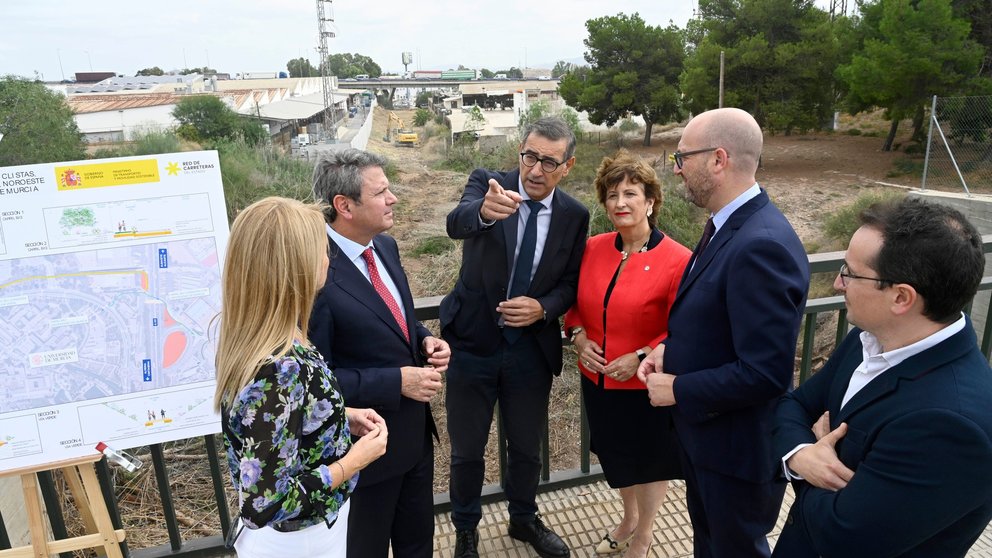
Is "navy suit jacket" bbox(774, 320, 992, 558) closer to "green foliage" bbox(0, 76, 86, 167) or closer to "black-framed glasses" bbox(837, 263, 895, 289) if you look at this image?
"black-framed glasses" bbox(837, 263, 895, 289)

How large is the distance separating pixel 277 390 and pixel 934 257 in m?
1.51

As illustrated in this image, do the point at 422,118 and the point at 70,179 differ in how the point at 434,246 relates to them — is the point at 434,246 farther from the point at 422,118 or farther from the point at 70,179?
the point at 422,118

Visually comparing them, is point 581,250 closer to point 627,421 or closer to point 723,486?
point 627,421

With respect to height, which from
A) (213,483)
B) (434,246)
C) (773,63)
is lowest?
(434,246)

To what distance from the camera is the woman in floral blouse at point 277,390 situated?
144 cm

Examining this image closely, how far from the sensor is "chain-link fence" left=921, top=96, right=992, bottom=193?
52.4ft

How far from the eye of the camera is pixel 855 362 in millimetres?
1585

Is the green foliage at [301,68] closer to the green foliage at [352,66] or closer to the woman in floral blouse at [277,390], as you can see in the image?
the green foliage at [352,66]

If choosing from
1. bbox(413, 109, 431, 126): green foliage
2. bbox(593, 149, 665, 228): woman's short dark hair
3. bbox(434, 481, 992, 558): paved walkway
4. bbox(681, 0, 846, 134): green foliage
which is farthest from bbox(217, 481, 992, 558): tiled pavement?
bbox(413, 109, 431, 126): green foliage

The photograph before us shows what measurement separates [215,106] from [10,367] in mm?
37220

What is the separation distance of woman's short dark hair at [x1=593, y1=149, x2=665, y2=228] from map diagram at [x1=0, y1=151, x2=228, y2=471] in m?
1.56

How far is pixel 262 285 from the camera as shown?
1492 mm

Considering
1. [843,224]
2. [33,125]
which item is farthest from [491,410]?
[33,125]

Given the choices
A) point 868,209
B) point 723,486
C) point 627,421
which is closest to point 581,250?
point 627,421
